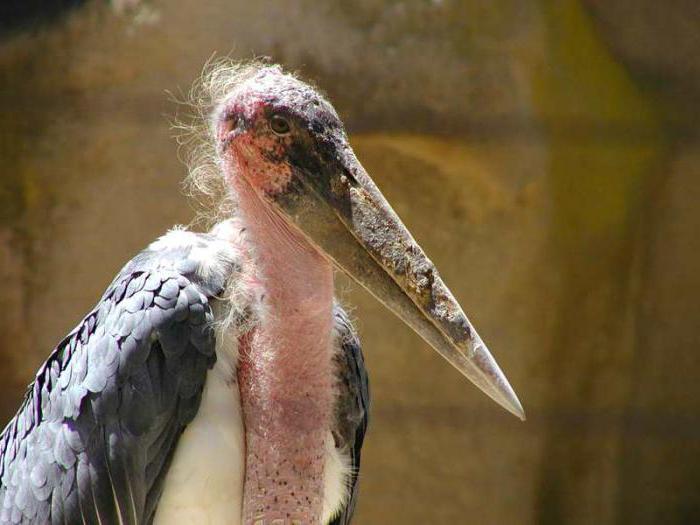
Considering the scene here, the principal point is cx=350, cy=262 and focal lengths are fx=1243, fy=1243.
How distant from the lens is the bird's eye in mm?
1770

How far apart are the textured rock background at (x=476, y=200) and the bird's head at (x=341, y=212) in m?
1.24

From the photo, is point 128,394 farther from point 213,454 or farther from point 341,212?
point 341,212

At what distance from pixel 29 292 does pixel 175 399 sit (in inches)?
55.4

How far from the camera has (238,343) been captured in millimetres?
1888

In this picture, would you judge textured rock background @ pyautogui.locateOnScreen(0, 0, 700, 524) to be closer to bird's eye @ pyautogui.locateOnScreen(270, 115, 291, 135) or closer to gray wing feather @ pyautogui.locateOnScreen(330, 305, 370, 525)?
gray wing feather @ pyautogui.locateOnScreen(330, 305, 370, 525)

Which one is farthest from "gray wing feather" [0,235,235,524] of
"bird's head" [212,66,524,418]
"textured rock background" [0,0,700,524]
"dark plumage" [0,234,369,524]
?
"textured rock background" [0,0,700,524]

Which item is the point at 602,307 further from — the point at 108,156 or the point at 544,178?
the point at 108,156

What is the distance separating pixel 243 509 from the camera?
6.16ft

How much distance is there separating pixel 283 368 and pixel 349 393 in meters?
0.23

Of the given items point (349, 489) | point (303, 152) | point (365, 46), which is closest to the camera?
point (303, 152)

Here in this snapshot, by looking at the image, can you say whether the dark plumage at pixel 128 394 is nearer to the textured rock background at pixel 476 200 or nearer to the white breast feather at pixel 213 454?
the white breast feather at pixel 213 454

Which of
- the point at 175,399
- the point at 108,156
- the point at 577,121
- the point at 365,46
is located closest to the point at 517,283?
the point at 577,121

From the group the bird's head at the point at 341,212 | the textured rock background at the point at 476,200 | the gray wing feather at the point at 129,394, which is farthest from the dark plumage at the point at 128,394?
the textured rock background at the point at 476,200

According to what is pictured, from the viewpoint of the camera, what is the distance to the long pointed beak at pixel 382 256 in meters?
1.72
